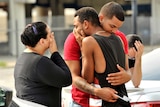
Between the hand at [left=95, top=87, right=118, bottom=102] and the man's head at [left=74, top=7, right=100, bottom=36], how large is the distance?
0.49 metres

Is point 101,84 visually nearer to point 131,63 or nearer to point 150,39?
point 131,63

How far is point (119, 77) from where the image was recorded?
152 inches

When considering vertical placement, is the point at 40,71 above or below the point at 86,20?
below

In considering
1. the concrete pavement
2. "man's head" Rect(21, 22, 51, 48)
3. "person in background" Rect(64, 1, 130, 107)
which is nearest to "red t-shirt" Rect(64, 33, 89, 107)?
"person in background" Rect(64, 1, 130, 107)

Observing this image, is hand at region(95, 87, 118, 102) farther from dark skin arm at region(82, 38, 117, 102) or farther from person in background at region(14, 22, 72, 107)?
person in background at region(14, 22, 72, 107)

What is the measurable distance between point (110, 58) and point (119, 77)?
0.17 meters

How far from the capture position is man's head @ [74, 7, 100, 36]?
391cm

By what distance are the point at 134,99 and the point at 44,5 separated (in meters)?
24.9

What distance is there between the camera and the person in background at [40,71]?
3.71m

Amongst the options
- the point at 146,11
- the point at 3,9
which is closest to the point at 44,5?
the point at 3,9

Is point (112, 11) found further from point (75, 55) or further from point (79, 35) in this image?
point (75, 55)

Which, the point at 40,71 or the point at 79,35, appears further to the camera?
the point at 79,35

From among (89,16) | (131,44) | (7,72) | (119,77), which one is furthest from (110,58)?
(7,72)

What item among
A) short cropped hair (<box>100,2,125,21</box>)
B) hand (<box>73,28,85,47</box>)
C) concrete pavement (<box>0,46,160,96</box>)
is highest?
short cropped hair (<box>100,2,125,21</box>)
